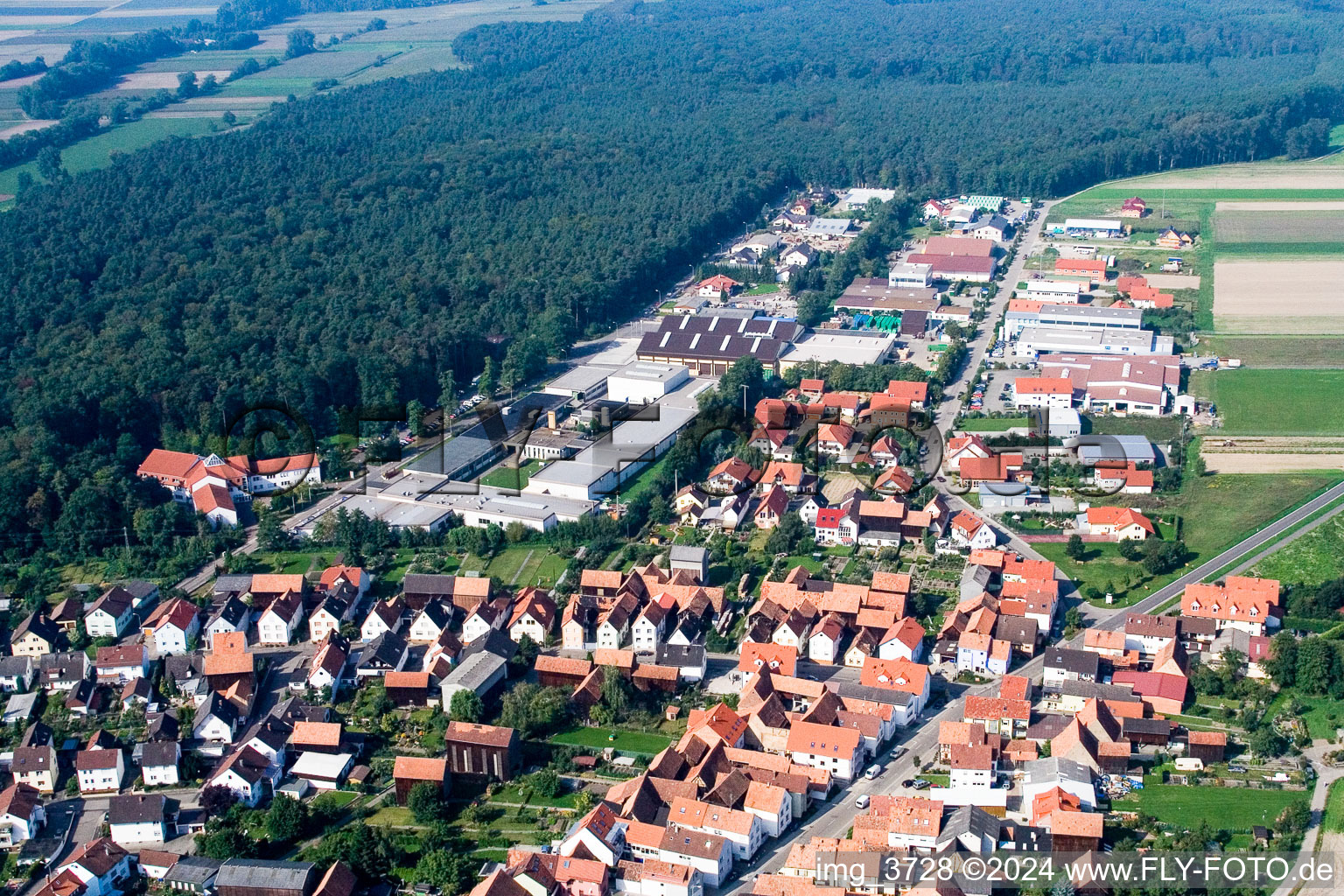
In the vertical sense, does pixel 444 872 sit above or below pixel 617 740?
above

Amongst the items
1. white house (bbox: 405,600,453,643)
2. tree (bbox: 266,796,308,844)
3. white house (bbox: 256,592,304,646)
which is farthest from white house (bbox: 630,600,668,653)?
tree (bbox: 266,796,308,844)

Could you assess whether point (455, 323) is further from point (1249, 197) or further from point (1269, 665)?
point (1249, 197)

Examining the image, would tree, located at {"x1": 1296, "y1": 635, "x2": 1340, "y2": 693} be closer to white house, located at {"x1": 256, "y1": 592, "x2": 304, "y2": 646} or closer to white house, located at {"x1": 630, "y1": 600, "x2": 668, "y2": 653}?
white house, located at {"x1": 630, "y1": 600, "x2": 668, "y2": 653}

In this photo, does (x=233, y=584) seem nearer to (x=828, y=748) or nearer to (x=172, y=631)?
(x=172, y=631)

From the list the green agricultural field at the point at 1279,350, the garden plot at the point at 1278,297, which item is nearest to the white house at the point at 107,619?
the green agricultural field at the point at 1279,350

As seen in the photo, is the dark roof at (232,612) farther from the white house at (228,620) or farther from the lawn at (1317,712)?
the lawn at (1317,712)

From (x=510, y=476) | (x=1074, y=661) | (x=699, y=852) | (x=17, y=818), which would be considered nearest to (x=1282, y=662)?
(x=1074, y=661)

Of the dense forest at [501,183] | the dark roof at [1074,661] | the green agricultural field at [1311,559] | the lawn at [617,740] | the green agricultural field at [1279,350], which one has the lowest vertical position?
the green agricultural field at [1279,350]
